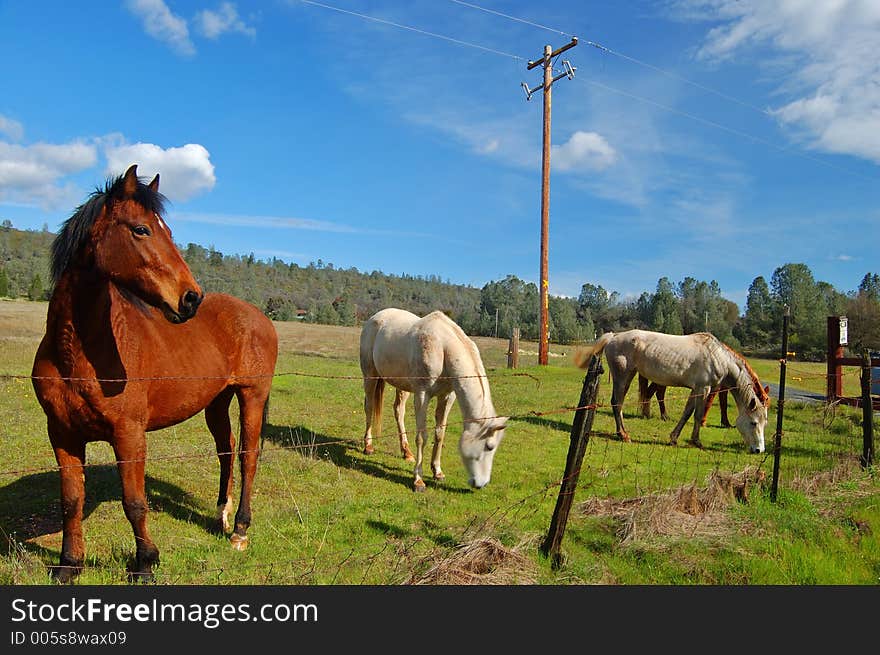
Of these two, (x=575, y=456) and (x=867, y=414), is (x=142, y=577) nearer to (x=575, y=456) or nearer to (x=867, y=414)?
(x=575, y=456)

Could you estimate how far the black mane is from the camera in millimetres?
3098

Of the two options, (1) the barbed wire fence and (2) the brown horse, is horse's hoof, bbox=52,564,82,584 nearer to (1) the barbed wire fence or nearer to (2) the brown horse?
(2) the brown horse

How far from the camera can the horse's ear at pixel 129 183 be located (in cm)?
313

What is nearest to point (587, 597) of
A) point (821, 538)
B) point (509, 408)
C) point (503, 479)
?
point (821, 538)

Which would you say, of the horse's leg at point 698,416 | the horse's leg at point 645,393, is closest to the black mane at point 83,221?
the horse's leg at point 698,416

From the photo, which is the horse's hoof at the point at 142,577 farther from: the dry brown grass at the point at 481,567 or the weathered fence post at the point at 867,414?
the weathered fence post at the point at 867,414

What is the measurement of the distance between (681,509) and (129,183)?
5.19 metres

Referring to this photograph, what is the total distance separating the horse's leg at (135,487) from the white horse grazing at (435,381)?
267cm

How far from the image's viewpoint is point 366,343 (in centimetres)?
801

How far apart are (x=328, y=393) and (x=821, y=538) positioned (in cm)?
994

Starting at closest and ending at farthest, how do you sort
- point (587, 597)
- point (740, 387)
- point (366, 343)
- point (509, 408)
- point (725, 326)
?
1. point (587, 597)
2. point (366, 343)
3. point (740, 387)
4. point (509, 408)
5. point (725, 326)

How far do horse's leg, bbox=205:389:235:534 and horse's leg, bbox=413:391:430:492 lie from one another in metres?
2.02

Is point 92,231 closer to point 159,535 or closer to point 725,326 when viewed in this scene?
point 159,535

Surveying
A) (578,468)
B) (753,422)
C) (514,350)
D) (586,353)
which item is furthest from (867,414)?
(514,350)
